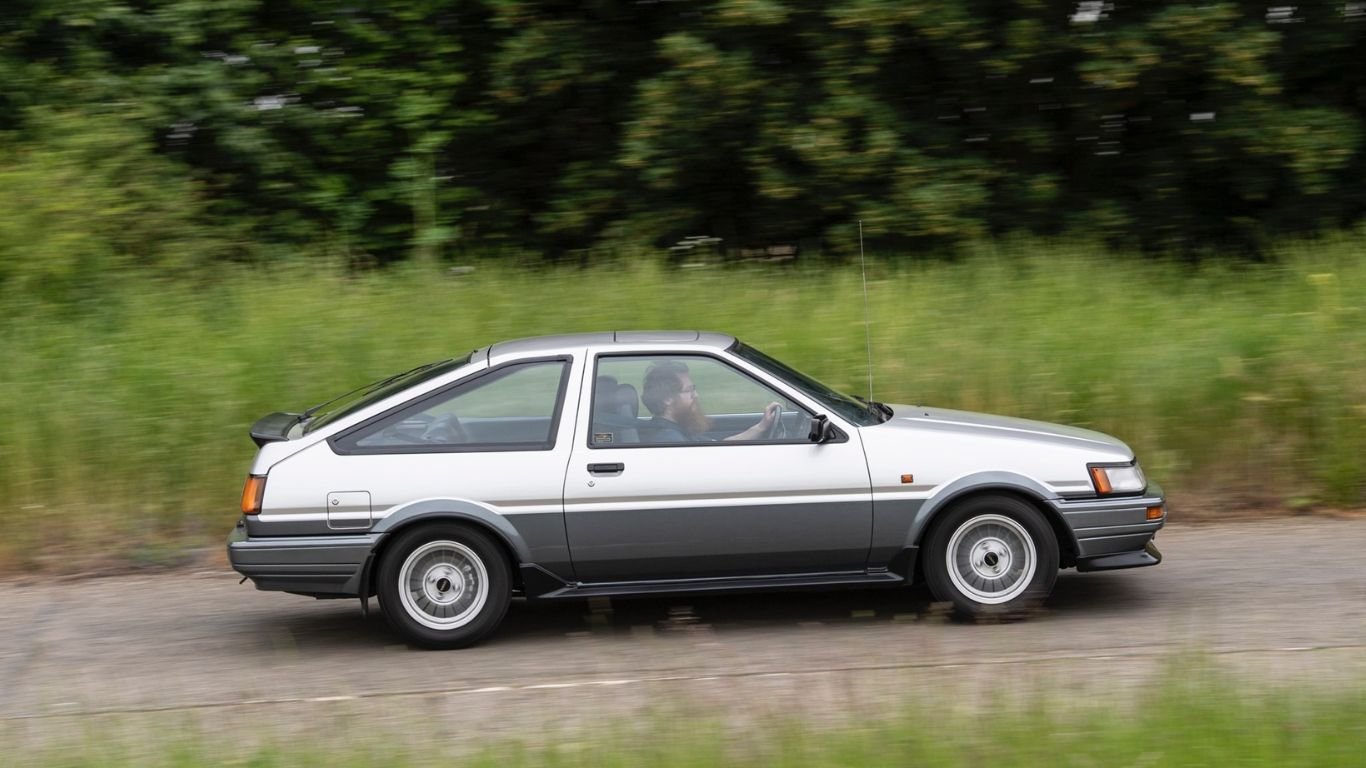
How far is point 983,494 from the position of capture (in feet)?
22.2

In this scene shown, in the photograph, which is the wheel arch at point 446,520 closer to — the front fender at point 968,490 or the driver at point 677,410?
the driver at point 677,410

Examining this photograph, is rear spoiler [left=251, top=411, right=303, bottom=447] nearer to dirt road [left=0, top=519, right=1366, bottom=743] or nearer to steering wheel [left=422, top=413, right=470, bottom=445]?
steering wheel [left=422, top=413, right=470, bottom=445]

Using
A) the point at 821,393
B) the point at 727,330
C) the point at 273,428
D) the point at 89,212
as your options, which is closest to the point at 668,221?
the point at 727,330

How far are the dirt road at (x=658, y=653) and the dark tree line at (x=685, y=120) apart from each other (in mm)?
7084

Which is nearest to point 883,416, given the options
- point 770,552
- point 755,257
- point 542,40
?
point 770,552

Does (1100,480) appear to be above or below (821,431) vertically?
below

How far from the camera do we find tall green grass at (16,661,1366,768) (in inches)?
179

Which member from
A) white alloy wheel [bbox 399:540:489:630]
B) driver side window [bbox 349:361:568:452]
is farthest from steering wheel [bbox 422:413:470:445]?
white alloy wheel [bbox 399:540:489:630]

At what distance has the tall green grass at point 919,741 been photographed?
4.55m

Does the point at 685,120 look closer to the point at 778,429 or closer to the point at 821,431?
the point at 778,429

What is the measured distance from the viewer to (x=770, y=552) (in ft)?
22.1

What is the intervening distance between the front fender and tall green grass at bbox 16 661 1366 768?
152 centimetres

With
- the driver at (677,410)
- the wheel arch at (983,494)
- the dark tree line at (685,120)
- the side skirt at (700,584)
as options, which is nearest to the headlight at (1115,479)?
the wheel arch at (983,494)

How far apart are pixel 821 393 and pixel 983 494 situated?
3.25 feet
